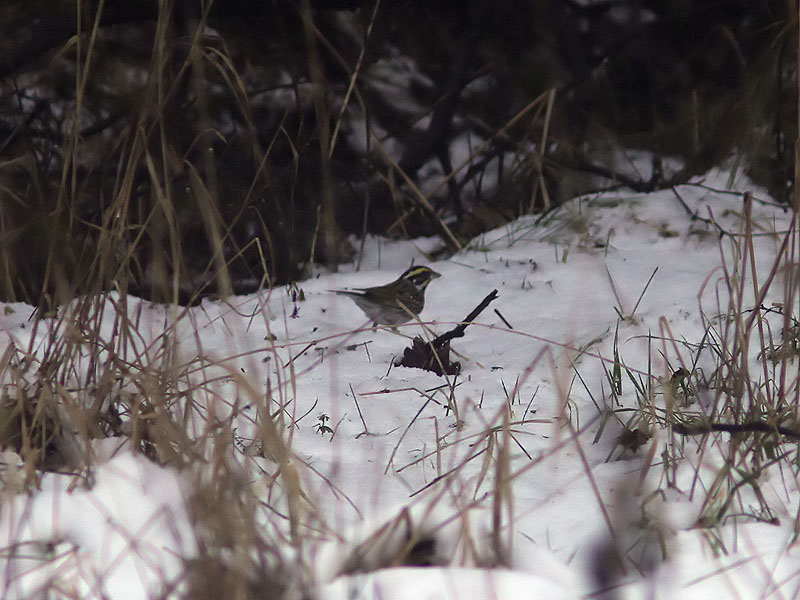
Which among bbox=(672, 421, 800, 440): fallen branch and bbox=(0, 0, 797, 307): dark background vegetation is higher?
bbox=(0, 0, 797, 307): dark background vegetation

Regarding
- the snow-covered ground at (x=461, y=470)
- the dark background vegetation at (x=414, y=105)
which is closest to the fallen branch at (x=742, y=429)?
the snow-covered ground at (x=461, y=470)

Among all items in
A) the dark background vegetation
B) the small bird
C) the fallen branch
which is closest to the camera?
the fallen branch

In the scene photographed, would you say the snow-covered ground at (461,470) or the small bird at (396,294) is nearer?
the snow-covered ground at (461,470)

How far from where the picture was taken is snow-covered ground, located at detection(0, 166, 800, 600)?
880mm

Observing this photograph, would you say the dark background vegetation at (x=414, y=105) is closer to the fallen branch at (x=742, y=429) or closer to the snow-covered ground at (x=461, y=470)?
the snow-covered ground at (x=461, y=470)

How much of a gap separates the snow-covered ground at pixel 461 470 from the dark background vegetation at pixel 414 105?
1.36 feet

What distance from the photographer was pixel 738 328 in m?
1.18

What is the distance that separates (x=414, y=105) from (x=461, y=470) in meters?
2.14

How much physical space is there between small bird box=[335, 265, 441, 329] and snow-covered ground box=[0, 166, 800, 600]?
4 centimetres

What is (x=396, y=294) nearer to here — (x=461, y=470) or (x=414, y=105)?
(x=461, y=470)

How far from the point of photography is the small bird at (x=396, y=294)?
221 centimetres

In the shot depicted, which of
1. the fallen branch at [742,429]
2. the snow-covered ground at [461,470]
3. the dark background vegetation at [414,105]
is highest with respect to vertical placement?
the dark background vegetation at [414,105]

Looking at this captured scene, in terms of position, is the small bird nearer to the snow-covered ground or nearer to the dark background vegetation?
the snow-covered ground

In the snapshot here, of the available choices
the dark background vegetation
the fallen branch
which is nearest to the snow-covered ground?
the fallen branch
